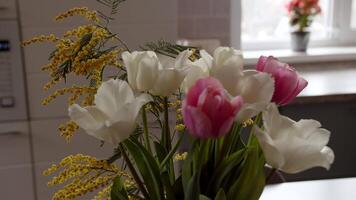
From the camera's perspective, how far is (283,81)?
51cm

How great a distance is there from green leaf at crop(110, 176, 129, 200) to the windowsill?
2.02 meters

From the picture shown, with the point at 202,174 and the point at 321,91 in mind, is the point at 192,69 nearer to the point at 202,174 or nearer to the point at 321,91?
the point at 202,174

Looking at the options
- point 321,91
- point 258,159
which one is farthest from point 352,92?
point 258,159

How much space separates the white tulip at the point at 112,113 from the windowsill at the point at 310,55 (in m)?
2.06

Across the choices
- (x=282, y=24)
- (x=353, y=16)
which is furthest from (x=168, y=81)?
(x=353, y=16)

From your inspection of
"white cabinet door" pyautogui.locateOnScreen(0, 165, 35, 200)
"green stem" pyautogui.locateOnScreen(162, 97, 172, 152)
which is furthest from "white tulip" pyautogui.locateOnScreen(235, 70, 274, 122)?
"white cabinet door" pyautogui.locateOnScreen(0, 165, 35, 200)

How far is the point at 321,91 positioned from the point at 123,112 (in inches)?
66.5

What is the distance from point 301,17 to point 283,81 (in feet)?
7.31

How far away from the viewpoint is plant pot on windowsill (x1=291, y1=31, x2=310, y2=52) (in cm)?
264

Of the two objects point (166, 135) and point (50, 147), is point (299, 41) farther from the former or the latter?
point (166, 135)

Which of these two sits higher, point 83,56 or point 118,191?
point 83,56

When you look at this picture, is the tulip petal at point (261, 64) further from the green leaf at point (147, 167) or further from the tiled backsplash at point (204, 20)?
the tiled backsplash at point (204, 20)

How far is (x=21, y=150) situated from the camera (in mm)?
1728

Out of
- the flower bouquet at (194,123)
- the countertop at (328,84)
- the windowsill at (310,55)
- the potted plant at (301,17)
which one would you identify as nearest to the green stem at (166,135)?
the flower bouquet at (194,123)
